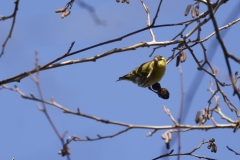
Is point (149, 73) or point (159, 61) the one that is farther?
point (159, 61)

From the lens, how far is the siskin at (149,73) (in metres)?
4.39

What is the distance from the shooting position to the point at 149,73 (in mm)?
4152

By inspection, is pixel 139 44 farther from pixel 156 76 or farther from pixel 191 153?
pixel 156 76

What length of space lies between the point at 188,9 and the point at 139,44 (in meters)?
0.65

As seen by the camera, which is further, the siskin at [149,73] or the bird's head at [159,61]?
the bird's head at [159,61]

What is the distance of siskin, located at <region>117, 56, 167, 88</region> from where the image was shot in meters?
4.39

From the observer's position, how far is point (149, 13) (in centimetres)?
354

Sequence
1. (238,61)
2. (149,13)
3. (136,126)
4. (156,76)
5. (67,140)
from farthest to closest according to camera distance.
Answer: (156,76)
(149,13)
(67,140)
(136,126)
(238,61)

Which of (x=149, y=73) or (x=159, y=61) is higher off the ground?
(x=159, y=61)

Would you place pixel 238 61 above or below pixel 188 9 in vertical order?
below

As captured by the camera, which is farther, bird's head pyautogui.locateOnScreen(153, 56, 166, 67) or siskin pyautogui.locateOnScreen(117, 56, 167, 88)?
bird's head pyautogui.locateOnScreen(153, 56, 166, 67)

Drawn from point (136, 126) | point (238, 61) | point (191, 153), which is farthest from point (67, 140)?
point (238, 61)

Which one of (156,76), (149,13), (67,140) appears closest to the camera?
(67,140)

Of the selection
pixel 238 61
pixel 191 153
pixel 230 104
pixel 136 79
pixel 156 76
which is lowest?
pixel 238 61
